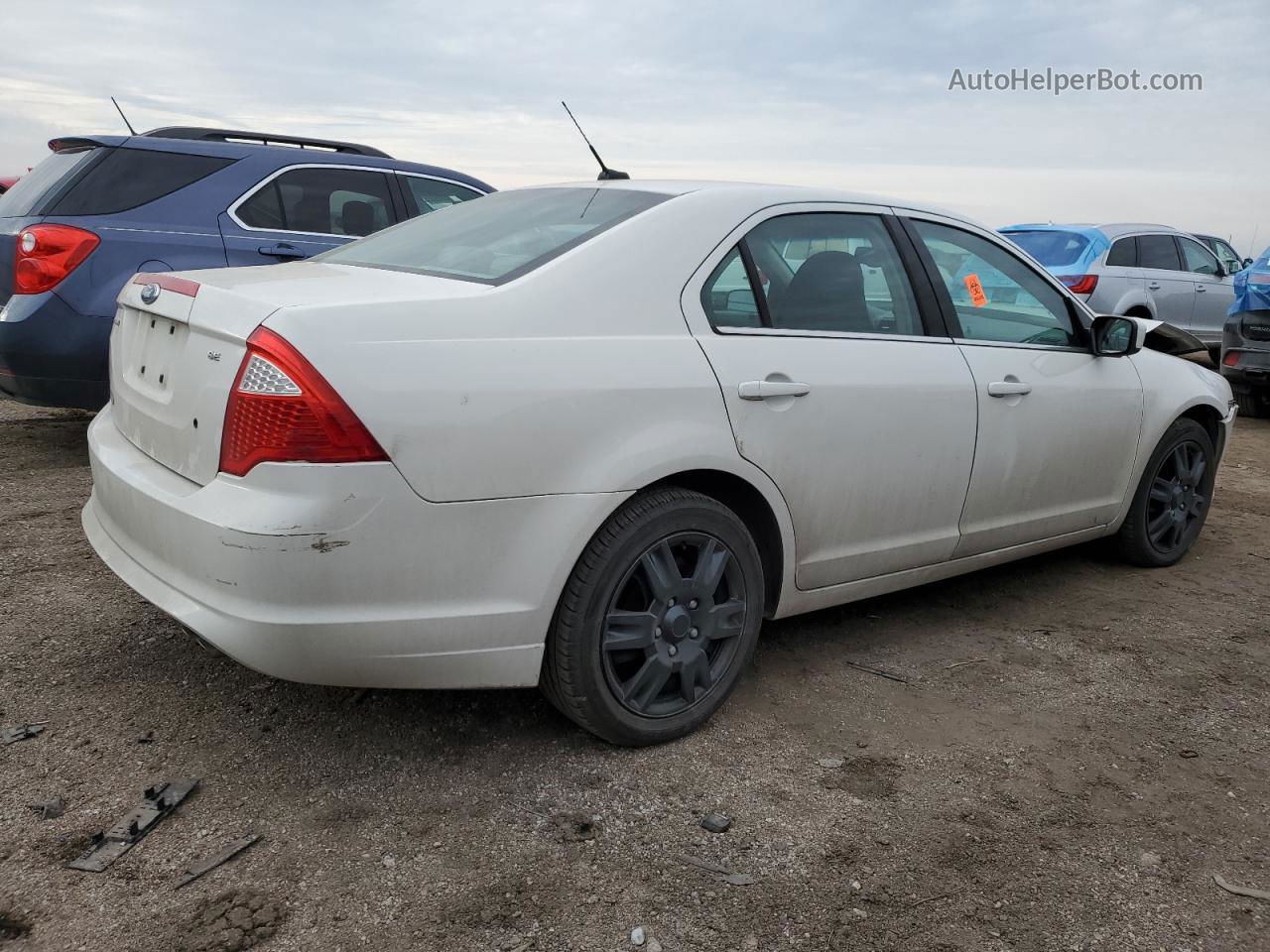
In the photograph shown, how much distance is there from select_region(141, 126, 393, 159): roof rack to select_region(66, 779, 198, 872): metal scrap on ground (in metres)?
4.57

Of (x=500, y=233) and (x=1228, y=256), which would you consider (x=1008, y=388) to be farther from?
(x=1228, y=256)

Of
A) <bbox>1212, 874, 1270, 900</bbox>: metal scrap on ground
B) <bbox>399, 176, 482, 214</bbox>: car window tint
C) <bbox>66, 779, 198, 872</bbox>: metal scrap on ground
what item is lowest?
<bbox>66, 779, 198, 872</bbox>: metal scrap on ground

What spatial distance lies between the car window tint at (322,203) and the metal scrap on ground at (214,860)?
168 inches

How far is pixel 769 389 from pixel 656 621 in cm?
71

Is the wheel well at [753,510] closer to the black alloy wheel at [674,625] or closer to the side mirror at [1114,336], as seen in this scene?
the black alloy wheel at [674,625]

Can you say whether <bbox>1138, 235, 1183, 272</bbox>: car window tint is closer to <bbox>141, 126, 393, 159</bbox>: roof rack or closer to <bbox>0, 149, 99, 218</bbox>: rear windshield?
<bbox>141, 126, 393, 159</bbox>: roof rack

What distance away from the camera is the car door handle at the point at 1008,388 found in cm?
370

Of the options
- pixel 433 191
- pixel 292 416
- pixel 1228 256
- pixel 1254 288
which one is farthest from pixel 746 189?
pixel 1228 256

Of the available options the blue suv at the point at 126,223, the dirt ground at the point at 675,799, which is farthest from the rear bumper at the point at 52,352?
the dirt ground at the point at 675,799

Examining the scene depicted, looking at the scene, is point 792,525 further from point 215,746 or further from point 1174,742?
point 215,746

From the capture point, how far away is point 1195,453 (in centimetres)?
493

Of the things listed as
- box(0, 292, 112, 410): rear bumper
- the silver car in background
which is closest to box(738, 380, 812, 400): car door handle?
box(0, 292, 112, 410): rear bumper

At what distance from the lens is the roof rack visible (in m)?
6.54

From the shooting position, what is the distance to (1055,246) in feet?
35.9
